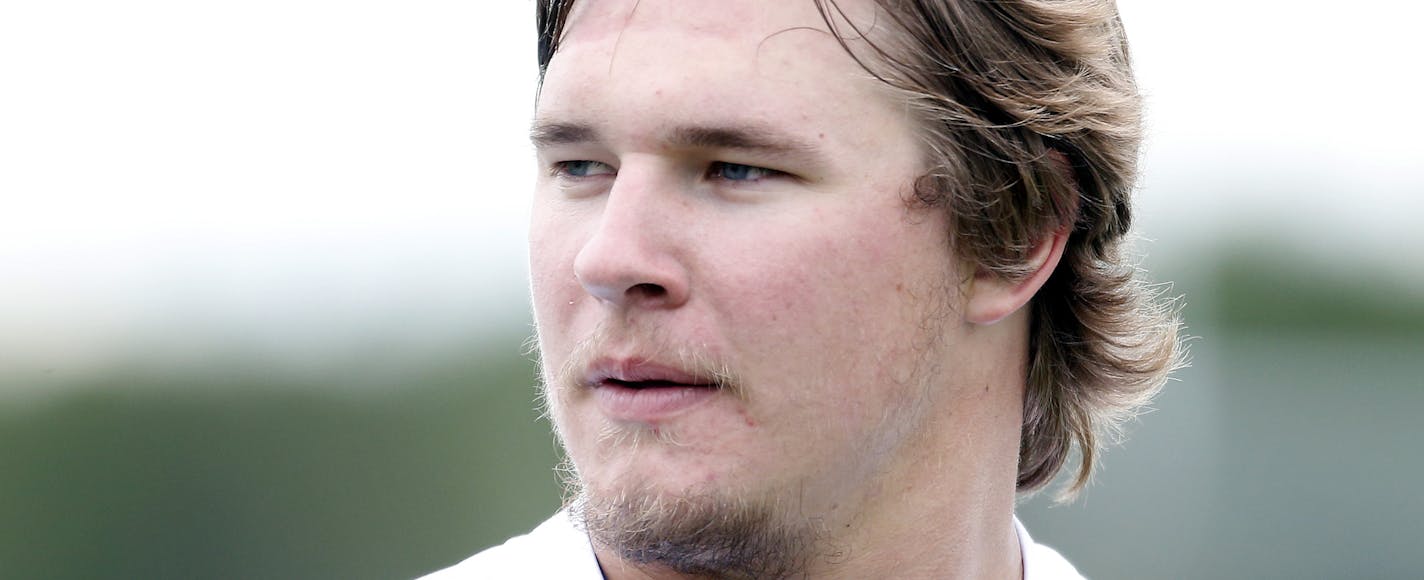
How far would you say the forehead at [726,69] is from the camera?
105 inches

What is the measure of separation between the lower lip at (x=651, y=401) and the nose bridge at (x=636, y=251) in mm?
168

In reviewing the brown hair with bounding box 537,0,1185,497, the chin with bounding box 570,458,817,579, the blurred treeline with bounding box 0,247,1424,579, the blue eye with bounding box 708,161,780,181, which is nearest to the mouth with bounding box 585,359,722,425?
the chin with bounding box 570,458,817,579

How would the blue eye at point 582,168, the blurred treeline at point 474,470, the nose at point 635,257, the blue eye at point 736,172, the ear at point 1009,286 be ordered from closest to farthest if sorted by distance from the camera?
the nose at point 635,257 < the blue eye at point 736,172 < the blue eye at point 582,168 < the ear at point 1009,286 < the blurred treeline at point 474,470

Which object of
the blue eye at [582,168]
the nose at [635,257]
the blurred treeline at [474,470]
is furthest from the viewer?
the blurred treeline at [474,470]

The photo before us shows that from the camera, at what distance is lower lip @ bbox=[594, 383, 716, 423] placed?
268 centimetres

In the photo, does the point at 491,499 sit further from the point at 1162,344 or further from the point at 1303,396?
the point at 1162,344

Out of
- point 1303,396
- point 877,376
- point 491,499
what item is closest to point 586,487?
point 877,376

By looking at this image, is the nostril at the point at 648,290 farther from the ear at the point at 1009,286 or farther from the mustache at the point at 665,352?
the ear at the point at 1009,286

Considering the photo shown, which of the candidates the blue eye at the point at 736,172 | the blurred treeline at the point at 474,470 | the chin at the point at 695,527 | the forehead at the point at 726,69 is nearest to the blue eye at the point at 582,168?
the forehead at the point at 726,69

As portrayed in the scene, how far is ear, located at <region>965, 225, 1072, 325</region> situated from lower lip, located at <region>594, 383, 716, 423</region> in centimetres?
68

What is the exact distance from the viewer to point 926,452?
9.74 feet

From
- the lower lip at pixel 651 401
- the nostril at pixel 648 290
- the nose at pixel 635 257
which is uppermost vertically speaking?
the nose at pixel 635 257

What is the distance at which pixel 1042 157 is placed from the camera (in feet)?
10.1

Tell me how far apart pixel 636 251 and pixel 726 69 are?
389 mm
